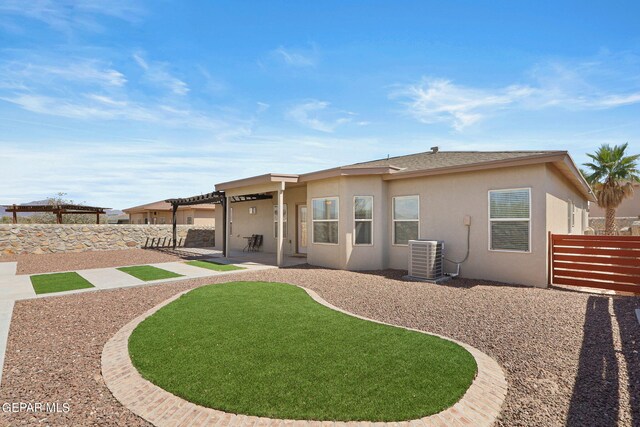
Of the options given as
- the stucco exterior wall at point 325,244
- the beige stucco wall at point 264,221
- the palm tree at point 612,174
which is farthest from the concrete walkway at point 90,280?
the palm tree at point 612,174

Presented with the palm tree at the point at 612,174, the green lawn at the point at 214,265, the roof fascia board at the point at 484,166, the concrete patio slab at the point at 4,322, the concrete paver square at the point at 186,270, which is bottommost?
the concrete patio slab at the point at 4,322

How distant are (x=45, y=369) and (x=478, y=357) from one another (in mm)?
5058

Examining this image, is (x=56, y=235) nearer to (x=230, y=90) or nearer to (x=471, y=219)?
(x=230, y=90)

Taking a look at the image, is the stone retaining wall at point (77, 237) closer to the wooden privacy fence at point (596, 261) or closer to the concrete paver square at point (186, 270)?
the concrete paver square at point (186, 270)

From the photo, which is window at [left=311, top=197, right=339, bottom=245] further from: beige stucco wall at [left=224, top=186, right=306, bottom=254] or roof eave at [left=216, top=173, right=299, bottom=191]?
beige stucco wall at [left=224, top=186, right=306, bottom=254]

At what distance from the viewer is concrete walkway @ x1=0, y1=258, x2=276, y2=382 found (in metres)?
6.05

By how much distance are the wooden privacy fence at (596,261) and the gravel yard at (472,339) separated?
0.83 m

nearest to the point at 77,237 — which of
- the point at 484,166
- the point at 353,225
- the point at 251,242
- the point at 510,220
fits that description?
the point at 251,242

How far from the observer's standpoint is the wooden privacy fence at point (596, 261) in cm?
750

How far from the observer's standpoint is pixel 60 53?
29.9ft

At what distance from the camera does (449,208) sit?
31.8 ft

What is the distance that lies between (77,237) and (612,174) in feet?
97.5

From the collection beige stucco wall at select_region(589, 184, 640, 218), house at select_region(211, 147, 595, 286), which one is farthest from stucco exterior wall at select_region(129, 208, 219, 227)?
beige stucco wall at select_region(589, 184, 640, 218)

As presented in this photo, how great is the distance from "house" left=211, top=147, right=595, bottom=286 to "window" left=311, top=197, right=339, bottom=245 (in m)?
0.03
